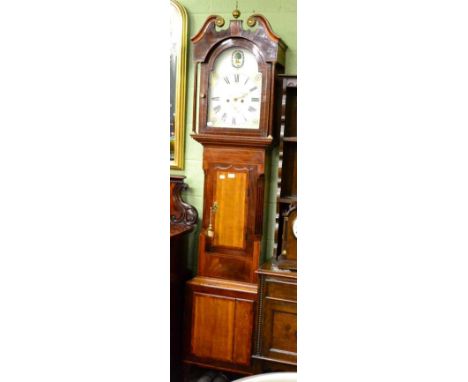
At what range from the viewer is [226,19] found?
210 centimetres

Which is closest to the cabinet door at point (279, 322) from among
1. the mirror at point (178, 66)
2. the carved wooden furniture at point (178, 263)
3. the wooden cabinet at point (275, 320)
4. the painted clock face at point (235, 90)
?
the wooden cabinet at point (275, 320)

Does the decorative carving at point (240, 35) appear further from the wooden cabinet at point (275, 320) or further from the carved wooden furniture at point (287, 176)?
the wooden cabinet at point (275, 320)

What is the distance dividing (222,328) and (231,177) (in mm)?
605

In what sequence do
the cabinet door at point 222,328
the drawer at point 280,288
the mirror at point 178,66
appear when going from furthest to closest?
1. the mirror at point 178,66
2. the cabinet door at point 222,328
3. the drawer at point 280,288

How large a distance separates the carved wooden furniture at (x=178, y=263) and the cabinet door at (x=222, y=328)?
0.08 metres

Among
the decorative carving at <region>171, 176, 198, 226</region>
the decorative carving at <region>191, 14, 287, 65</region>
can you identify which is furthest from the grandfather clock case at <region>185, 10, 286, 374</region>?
the decorative carving at <region>171, 176, 198, 226</region>

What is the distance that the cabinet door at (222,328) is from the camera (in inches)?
78.5

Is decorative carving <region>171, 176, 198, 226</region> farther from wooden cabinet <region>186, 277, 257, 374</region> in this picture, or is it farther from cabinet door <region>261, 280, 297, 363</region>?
cabinet door <region>261, 280, 297, 363</region>

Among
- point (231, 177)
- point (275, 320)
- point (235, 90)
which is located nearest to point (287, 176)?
point (231, 177)

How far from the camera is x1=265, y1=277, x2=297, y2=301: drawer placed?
188 centimetres

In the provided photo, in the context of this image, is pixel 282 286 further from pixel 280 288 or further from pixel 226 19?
pixel 226 19
